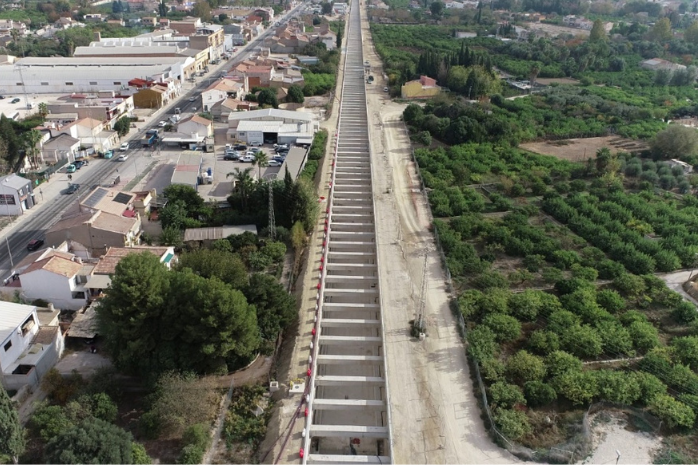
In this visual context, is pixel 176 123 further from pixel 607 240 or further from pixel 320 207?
pixel 607 240

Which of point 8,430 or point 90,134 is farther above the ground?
point 90,134

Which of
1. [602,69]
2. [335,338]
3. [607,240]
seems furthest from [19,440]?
[602,69]

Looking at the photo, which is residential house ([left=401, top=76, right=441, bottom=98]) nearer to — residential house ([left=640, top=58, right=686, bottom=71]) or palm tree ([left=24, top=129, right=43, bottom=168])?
palm tree ([left=24, top=129, right=43, bottom=168])

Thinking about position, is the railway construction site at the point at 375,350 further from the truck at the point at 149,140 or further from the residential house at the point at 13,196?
the residential house at the point at 13,196

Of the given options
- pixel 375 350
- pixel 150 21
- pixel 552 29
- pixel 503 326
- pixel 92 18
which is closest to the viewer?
pixel 503 326

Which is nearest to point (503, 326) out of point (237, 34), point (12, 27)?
point (237, 34)

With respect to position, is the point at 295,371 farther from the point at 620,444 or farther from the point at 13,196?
the point at 13,196

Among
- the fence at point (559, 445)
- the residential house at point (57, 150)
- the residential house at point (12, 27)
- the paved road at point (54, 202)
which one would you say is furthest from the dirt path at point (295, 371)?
the residential house at point (12, 27)
